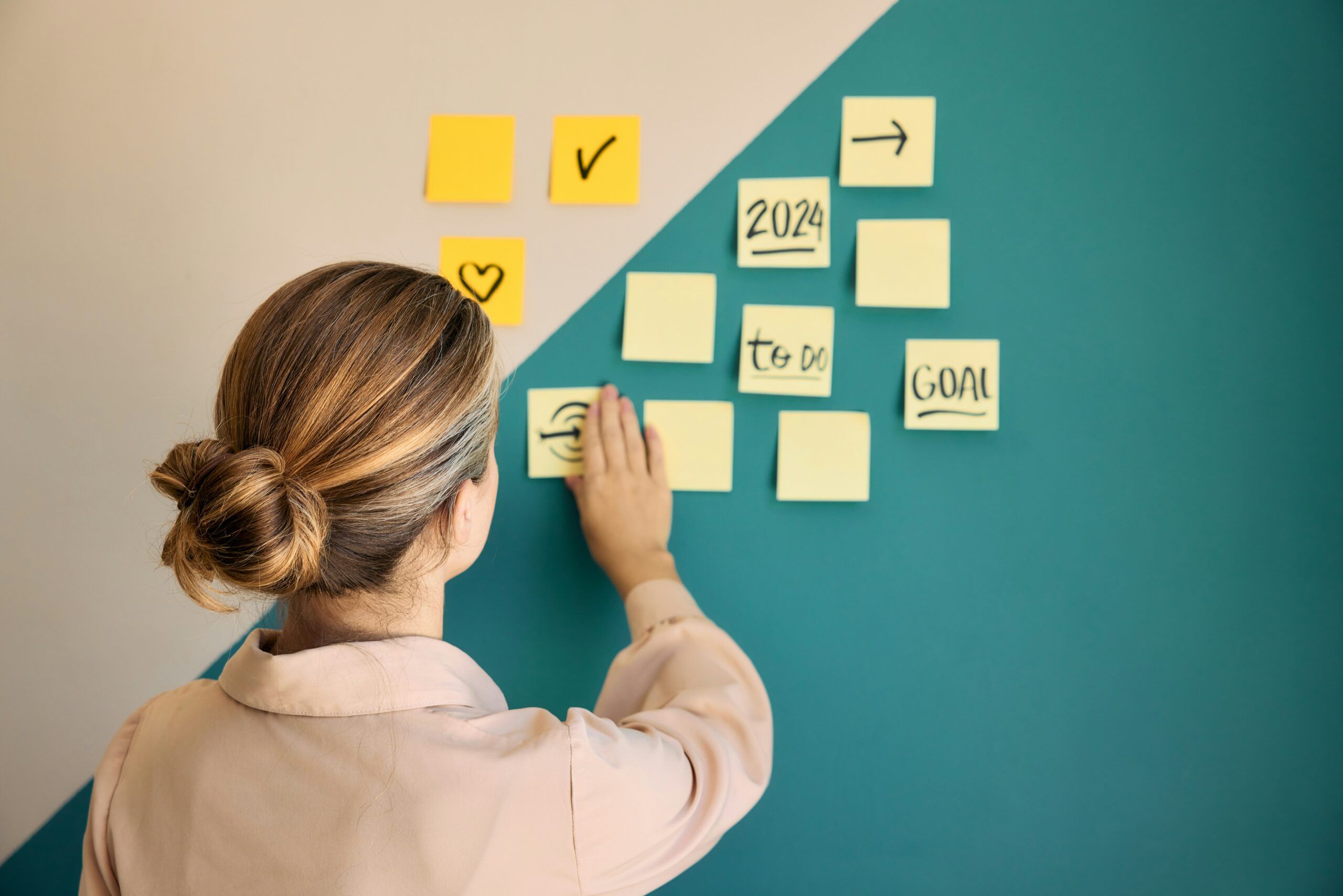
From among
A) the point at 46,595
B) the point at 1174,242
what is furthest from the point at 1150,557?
the point at 46,595

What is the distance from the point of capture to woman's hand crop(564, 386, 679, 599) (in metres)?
0.80

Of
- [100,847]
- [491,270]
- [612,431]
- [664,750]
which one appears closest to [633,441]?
[612,431]

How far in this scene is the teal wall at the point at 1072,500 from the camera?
0.80m

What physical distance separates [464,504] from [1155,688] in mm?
685

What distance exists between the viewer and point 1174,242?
82 cm

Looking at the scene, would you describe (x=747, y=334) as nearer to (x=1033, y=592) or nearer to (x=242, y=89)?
(x=1033, y=592)

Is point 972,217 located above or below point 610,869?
above

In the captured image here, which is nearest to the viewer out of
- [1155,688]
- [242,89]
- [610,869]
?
[610,869]

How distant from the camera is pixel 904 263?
84 cm

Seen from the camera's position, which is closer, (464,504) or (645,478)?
(464,504)

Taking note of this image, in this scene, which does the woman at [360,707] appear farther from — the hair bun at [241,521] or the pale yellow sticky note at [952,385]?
the pale yellow sticky note at [952,385]

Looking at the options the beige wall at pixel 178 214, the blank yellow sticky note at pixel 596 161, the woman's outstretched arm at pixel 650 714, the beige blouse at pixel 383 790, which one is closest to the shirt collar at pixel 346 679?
the beige blouse at pixel 383 790

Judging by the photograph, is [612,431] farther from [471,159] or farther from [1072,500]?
[1072,500]

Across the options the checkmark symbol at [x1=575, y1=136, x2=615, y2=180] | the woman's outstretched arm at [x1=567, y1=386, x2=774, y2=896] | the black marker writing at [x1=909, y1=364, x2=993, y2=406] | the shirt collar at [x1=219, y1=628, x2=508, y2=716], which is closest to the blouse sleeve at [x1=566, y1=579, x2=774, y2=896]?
the woman's outstretched arm at [x1=567, y1=386, x2=774, y2=896]
